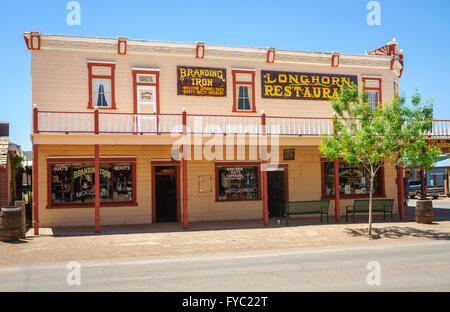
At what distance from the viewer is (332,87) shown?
1917cm

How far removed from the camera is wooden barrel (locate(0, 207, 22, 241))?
12.5m

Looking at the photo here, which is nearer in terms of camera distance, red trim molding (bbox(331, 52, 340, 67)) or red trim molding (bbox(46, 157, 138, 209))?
red trim molding (bbox(46, 157, 138, 209))

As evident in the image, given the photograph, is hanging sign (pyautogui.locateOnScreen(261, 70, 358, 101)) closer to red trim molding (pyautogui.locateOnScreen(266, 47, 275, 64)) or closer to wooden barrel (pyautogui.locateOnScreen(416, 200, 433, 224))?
red trim molding (pyautogui.locateOnScreen(266, 47, 275, 64))

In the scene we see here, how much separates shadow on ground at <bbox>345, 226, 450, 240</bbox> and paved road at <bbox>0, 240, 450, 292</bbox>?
229 cm

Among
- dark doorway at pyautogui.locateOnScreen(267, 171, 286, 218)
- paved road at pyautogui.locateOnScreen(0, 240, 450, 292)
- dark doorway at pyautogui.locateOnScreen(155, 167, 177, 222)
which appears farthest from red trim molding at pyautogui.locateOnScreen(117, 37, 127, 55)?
paved road at pyautogui.locateOnScreen(0, 240, 450, 292)

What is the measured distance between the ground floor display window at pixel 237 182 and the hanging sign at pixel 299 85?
330cm

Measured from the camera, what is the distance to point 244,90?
18328 mm

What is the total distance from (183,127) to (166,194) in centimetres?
368

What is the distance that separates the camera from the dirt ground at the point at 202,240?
11.0 meters

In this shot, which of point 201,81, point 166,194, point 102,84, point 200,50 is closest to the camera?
point 102,84

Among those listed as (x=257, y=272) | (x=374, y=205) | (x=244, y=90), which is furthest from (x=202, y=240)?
(x=244, y=90)

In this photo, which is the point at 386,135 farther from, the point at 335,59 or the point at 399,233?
the point at 335,59

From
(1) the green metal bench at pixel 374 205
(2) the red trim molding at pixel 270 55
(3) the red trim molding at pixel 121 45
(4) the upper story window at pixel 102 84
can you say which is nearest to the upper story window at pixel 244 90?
(2) the red trim molding at pixel 270 55
